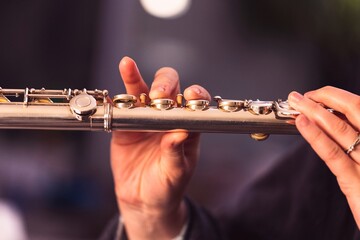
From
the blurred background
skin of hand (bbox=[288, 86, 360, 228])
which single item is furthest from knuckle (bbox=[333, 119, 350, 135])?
the blurred background

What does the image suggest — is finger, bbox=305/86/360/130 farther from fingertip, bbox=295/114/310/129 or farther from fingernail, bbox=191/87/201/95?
fingernail, bbox=191/87/201/95

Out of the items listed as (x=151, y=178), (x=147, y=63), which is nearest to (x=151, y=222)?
(x=151, y=178)

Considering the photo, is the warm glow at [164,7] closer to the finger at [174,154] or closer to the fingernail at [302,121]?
the finger at [174,154]

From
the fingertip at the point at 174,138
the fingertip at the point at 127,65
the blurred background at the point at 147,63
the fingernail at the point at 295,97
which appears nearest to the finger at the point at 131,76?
the fingertip at the point at 127,65

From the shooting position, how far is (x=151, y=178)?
796 mm

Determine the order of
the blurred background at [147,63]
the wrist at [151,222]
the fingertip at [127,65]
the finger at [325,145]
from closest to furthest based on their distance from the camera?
the finger at [325,145], the fingertip at [127,65], the wrist at [151,222], the blurred background at [147,63]

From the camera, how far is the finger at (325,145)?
55cm

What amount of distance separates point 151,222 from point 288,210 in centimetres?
40

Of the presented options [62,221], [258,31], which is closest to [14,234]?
[62,221]

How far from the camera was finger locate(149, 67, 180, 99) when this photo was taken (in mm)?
638

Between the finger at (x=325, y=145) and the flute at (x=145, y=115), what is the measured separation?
0.05m

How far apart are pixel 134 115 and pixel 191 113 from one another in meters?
0.08

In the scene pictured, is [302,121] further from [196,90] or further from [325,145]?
[196,90]

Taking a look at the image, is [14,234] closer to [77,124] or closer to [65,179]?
[65,179]
